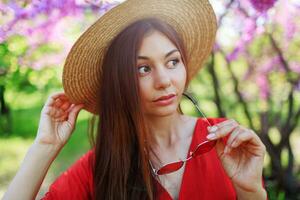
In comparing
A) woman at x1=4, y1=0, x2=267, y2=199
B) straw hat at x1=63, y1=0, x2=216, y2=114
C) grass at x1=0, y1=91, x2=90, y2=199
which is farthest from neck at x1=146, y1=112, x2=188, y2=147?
grass at x1=0, y1=91, x2=90, y2=199

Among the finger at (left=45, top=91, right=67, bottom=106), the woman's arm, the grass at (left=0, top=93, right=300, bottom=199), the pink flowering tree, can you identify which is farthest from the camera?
the grass at (left=0, top=93, right=300, bottom=199)

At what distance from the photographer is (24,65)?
3.15m

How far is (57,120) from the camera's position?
7.00 feet

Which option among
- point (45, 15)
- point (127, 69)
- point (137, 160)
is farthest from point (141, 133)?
point (45, 15)

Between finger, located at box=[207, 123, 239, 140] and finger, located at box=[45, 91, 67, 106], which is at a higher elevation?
finger, located at box=[45, 91, 67, 106]

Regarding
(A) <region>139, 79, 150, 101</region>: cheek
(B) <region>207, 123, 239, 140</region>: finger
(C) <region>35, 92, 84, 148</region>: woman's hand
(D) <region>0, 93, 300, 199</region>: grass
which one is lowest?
(D) <region>0, 93, 300, 199</region>: grass

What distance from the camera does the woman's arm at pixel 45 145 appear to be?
200cm

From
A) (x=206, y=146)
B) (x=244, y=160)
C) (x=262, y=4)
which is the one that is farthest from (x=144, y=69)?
(x=262, y=4)

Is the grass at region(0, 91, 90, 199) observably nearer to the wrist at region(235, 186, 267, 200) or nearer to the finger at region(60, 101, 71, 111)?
the finger at region(60, 101, 71, 111)

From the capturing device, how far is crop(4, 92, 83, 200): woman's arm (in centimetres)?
200

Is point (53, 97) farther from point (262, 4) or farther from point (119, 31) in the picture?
point (262, 4)

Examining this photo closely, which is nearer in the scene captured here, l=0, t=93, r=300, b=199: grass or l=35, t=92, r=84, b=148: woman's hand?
l=35, t=92, r=84, b=148: woman's hand

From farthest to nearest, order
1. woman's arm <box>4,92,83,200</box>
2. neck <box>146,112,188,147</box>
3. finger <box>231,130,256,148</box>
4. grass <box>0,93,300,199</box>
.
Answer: grass <box>0,93,300,199</box>
neck <box>146,112,188,147</box>
woman's arm <box>4,92,83,200</box>
finger <box>231,130,256,148</box>

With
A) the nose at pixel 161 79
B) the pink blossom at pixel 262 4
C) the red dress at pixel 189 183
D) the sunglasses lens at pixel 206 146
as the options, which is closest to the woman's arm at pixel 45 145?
the red dress at pixel 189 183
